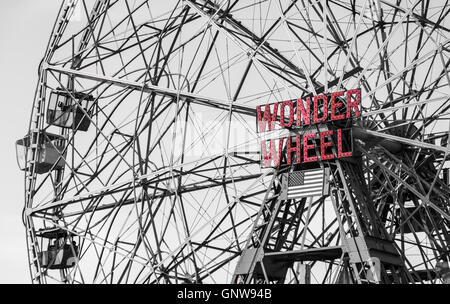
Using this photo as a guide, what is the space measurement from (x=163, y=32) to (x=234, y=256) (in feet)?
35.9

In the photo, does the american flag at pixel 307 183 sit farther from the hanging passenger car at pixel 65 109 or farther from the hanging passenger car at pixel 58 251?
the hanging passenger car at pixel 58 251

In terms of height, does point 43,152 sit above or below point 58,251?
above

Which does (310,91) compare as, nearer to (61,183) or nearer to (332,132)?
(332,132)

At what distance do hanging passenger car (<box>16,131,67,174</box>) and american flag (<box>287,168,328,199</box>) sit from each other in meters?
14.4

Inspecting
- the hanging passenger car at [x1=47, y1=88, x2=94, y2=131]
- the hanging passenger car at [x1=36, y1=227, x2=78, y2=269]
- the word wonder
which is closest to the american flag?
the word wonder

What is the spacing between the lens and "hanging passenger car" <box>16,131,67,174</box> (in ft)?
137

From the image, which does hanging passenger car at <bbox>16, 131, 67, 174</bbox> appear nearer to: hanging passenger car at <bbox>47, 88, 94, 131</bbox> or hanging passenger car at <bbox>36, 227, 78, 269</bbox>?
hanging passenger car at <bbox>47, 88, 94, 131</bbox>

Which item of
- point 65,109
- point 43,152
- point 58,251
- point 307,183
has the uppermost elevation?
point 65,109

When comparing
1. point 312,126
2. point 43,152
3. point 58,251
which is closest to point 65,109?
point 43,152

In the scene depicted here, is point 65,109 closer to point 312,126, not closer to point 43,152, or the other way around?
point 43,152

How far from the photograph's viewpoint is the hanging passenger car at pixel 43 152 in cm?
4188

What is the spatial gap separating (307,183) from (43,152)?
1631cm

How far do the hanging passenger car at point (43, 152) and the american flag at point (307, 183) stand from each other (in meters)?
14.4

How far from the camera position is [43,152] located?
42.0 meters
